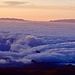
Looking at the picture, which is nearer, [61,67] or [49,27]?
[61,67]

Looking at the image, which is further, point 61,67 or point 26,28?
point 26,28

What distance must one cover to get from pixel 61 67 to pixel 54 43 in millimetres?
1222

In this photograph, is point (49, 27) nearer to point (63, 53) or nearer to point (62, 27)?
point (62, 27)

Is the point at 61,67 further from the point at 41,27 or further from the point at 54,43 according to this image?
the point at 41,27

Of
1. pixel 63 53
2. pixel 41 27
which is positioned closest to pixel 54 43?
pixel 63 53

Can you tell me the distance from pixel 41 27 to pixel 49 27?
45cm

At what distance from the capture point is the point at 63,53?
15828 millimetres

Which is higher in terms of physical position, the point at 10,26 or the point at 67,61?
the point at 10,26

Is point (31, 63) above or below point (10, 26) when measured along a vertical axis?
below

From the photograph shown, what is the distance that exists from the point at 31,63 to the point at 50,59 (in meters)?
1.07

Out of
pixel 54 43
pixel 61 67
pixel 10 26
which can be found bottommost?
pixel 61 67

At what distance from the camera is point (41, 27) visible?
17.3 m

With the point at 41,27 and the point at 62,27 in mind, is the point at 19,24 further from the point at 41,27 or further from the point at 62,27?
the point at 62,27

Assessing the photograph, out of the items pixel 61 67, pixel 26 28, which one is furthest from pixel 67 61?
pixel 26 28
